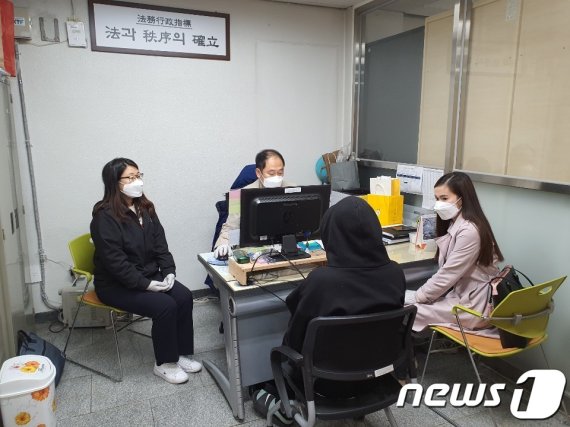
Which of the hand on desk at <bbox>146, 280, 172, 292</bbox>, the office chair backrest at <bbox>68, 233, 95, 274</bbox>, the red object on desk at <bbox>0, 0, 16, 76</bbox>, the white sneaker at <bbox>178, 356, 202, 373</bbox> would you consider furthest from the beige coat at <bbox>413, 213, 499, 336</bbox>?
the red object on desk at <bbox>0, 0, 16, 76</bbox>

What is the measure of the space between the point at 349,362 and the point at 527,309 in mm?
973

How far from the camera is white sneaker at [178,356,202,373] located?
2629mm

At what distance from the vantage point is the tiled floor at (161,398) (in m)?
2.19

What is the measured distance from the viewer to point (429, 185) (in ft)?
9.98

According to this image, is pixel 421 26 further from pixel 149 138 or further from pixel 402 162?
pixel 149 138

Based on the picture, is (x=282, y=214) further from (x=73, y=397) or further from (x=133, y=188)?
(x=73, y=397)

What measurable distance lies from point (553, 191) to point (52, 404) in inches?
107

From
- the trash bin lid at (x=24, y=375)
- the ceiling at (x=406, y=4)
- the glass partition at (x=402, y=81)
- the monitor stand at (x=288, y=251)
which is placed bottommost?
the trash bin lid at (x=24, y=375)

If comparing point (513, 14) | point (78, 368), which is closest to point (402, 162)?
point (513, 14)

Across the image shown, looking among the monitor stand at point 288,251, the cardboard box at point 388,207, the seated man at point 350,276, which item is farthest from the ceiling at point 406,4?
the seated man at point 350,276

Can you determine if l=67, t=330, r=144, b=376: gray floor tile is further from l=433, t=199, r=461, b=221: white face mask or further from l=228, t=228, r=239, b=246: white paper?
l=433, t=199, r=461, b=221: white face mask

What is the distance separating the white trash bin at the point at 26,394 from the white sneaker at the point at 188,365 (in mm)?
774

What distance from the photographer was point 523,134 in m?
2.44

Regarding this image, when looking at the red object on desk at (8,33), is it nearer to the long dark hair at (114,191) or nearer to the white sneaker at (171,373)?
the long dark hair at (114,191)
